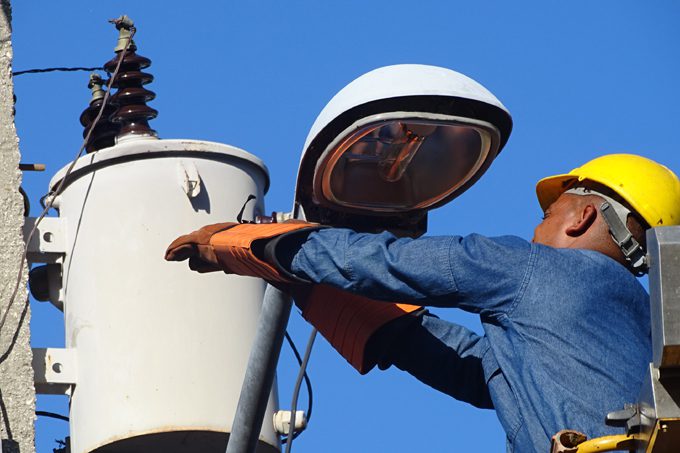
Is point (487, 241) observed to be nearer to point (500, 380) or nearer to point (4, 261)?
point (500, 380)

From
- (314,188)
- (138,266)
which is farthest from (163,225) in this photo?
(314,188)

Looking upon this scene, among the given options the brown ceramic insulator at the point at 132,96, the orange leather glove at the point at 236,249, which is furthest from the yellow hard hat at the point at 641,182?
the brown ceramic insulator at the point at 132,96

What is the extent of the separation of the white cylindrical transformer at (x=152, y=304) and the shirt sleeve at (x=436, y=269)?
1535mm

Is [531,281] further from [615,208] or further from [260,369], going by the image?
[260,369]

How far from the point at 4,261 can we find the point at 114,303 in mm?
513

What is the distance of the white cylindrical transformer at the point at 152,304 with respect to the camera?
25.0 ft

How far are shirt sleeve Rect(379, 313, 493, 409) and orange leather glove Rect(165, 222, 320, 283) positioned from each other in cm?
73

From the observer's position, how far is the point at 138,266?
25.6 feet

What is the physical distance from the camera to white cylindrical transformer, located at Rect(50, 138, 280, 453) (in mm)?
7621

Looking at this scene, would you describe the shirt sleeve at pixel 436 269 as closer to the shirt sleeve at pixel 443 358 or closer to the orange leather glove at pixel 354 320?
the orange leather glove at pixel 354 320

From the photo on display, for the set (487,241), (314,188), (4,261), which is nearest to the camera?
(487,241)

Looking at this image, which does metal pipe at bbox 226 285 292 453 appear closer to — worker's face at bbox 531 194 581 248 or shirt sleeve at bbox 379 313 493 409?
shirt sleeve at bbox 379 313 493 409

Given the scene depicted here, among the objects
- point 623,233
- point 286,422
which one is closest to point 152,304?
point 286,422

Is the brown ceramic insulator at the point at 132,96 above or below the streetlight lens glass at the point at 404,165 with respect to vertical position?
above
